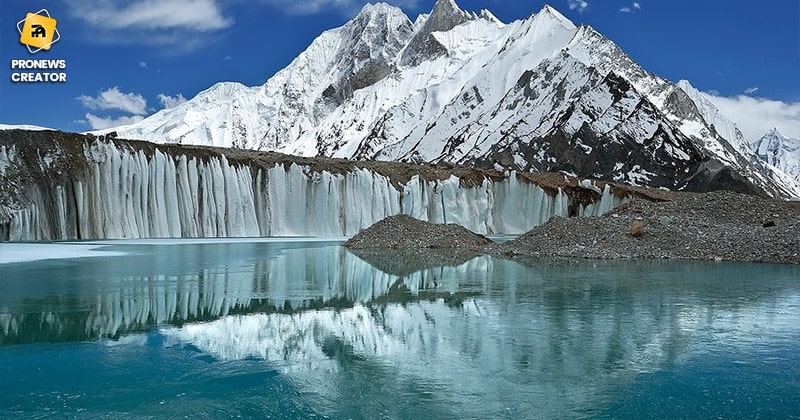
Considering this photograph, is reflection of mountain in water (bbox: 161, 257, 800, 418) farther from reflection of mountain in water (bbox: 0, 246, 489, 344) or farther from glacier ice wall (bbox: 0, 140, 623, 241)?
glacier ice wall (bbox: 0, 140, 623, 241)

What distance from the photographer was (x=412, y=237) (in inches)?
892

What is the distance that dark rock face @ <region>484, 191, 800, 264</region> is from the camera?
1730cm

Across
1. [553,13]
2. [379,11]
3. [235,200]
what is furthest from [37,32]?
[379,11]

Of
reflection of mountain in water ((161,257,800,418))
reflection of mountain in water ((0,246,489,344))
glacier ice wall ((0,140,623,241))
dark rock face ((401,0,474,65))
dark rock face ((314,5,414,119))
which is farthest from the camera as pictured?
dark rock face ((314,5,414,119))

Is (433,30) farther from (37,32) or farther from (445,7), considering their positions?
(37,32)

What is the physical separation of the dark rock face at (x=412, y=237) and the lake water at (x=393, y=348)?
11005 millimetres

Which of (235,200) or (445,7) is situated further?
(445,7)

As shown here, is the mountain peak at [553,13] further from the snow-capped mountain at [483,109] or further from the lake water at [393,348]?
the lake water at [393,348]

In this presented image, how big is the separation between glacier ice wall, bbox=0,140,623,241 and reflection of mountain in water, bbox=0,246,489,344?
54.0 ft

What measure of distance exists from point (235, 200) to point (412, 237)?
1363 centimetres

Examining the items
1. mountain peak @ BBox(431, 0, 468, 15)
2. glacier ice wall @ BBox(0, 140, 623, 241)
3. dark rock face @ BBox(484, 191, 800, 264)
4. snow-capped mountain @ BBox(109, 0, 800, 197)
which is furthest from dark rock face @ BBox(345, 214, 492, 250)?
mountain peak @ BBox(431, 0, 468, 15)

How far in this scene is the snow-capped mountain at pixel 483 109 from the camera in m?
76.7

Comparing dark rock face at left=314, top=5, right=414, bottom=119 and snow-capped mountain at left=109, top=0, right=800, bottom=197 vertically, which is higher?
dark rock face at left=314, top=5, right=414, bottom=119

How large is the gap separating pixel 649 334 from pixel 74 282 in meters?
9.20
